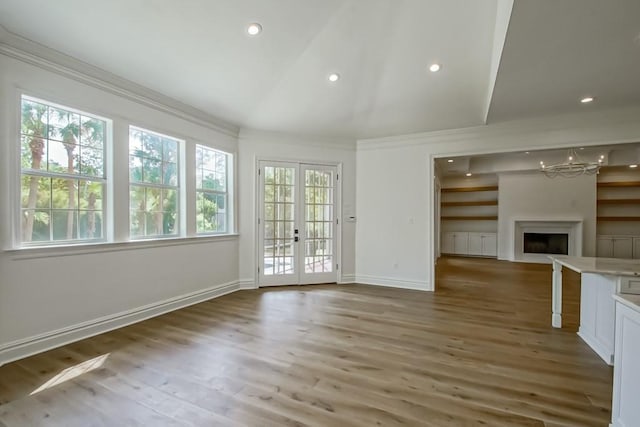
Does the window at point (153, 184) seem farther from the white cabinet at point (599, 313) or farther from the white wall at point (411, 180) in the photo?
the white cabinet at point (599, 313)

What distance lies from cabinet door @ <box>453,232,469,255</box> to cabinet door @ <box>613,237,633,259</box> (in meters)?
3.57

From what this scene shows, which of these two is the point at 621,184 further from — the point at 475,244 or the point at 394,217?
the point at 394,217

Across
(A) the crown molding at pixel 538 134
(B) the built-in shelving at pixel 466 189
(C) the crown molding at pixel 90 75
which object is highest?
(C) the crown molding at pixel 90 75

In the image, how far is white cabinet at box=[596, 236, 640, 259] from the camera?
311 inches

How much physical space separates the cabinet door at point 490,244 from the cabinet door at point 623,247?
109 inches

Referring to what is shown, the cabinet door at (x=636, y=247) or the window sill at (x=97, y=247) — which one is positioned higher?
the window sill at (x=97, y=247)

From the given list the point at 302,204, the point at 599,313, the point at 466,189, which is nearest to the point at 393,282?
the point at 302,204

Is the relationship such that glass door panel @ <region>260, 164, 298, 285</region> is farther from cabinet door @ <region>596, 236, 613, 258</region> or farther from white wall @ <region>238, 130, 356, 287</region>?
cabinet door @ <region>596, 236, 613, 258</region>

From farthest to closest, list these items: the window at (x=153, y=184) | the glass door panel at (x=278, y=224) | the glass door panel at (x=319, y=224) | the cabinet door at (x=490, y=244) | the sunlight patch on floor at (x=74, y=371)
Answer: the cabinet door at (x=490, y=244) → the glass door panel at (x=319, y=224) → the glass door panel at (x=278, y=224) → the window at (x=153, y=184) → the sunlight patch on floor at (x=74, y=371)

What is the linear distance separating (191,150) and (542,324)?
503 cm

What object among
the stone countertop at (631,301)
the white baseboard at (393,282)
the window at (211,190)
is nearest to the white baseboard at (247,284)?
the window at (211,190)

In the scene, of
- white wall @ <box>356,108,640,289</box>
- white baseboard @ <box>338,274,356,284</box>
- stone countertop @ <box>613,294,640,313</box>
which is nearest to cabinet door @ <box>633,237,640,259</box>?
white wall @ <box>356,108,640,289</box>

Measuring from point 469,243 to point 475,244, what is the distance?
6.9 inches

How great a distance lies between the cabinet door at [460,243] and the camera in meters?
9.59
